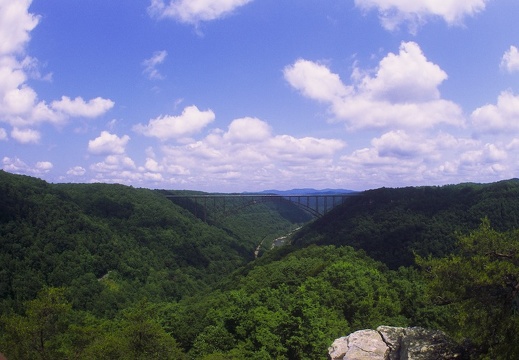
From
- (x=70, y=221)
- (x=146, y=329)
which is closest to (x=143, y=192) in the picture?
(x=70, y=221)

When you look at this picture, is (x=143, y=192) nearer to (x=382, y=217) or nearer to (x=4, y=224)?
(x=4, y=224)

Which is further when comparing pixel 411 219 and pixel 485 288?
pixel 411 219

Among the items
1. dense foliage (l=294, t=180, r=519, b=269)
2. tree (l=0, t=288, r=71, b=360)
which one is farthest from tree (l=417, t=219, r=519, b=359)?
dense foliage (l=294, t=180, r=519, b=269)

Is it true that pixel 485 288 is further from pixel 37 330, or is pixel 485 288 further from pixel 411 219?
pixel 411 219

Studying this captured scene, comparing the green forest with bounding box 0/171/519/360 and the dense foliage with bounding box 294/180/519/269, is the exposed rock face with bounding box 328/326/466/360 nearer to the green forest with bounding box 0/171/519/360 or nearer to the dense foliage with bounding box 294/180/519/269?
the green forest with bounding box 0/171/519/360

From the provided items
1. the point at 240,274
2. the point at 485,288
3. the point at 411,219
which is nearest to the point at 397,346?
the point at 485,288
